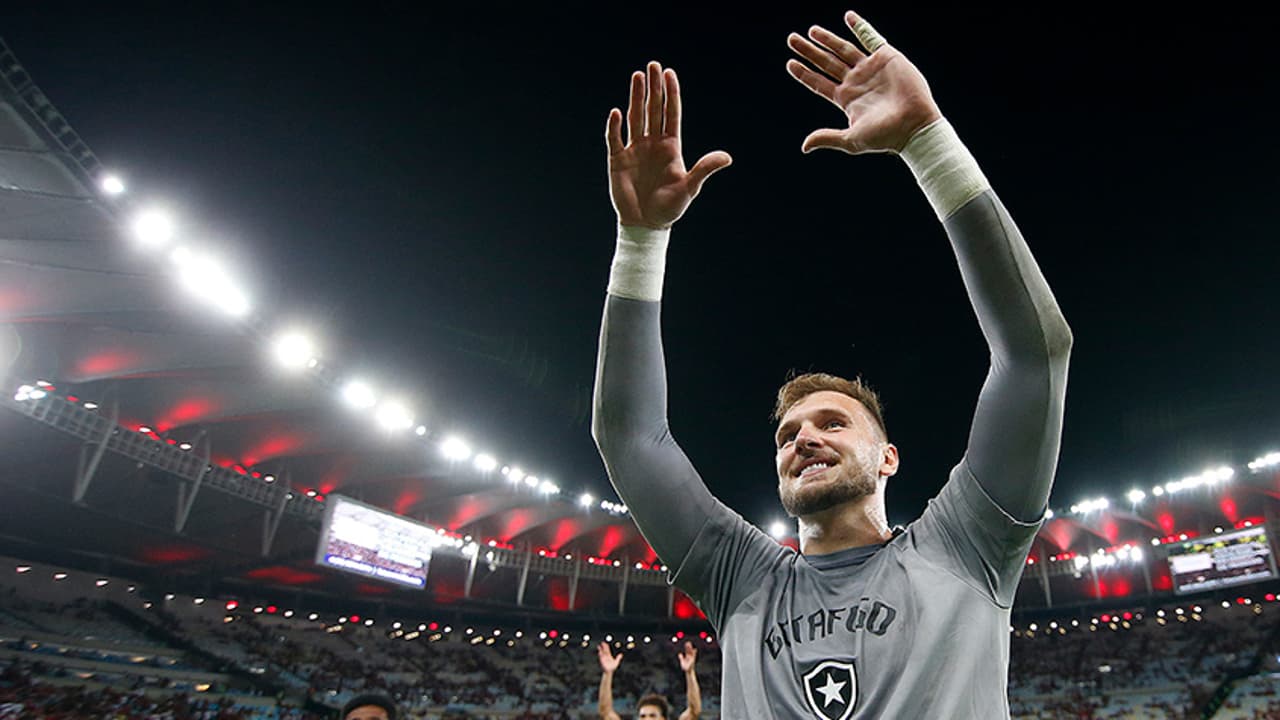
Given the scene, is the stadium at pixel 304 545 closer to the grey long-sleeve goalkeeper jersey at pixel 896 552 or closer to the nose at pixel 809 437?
the grey long-sleeve goalkeeper jersey at pixel 896 552

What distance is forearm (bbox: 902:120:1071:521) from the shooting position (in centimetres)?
158

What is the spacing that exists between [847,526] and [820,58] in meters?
1.33

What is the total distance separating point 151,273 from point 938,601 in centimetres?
2146

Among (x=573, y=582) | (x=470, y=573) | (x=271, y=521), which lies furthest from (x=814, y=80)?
(x=573, y=582)

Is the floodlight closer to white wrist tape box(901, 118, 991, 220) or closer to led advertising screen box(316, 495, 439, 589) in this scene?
led advertising screen box(316, 495, 439, 589)

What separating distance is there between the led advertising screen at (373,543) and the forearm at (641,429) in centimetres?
2455

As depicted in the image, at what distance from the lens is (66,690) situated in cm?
1881

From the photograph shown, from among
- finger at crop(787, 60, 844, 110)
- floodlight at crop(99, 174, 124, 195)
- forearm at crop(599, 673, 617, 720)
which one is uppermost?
floodlight at crop(99, 174, 124, 195)

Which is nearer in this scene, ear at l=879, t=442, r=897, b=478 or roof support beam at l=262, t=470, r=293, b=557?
ear at l=879, t=442, r=897, b=478

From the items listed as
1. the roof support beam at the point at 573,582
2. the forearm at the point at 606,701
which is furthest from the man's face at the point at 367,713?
the roof support beam at the point at 573,582

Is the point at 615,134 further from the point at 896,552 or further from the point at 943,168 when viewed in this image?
the point at 896,552

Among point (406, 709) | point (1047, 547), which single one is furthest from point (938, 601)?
point (1047, 547)

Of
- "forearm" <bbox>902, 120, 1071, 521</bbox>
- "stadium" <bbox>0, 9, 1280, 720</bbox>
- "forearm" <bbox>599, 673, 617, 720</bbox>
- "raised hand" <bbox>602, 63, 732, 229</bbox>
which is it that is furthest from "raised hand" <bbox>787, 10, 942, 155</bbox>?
"stadium" <bbox>0, 9, 1280, 720</bbox>

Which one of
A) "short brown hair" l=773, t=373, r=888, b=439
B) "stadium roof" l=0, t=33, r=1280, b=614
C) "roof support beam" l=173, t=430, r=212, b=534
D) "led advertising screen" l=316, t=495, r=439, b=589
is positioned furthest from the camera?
"led advertising screen" l=316, t=495, r=439, b=589
